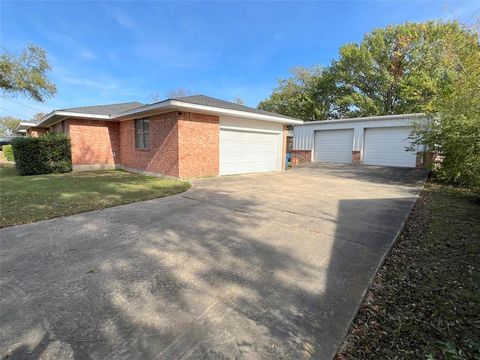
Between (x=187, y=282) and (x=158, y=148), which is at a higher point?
(x=158, y=148)

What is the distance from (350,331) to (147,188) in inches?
276

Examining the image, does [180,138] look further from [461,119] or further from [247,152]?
[461,119]

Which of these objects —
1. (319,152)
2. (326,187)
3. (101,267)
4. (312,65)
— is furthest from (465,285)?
(312,65)

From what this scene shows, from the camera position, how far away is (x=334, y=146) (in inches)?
688

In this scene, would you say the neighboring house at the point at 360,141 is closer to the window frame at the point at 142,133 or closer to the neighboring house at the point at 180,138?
the neighboring house at the point at 180,138

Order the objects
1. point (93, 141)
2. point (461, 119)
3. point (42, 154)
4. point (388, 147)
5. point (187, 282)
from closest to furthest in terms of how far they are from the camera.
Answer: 1. point (187, 282)
2. point (461, 119)
3. point (42, 154)
4. point (93, 141)
5. point (388, 147)

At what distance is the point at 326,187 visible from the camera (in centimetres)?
853

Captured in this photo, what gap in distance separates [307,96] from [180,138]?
67.8ft

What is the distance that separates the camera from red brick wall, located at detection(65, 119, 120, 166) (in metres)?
13.0

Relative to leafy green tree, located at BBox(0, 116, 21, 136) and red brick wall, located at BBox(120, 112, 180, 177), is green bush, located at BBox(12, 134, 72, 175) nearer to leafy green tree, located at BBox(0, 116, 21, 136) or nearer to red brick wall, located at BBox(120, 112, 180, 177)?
red brick wall, located at BBox(120, 112, 180, 177)

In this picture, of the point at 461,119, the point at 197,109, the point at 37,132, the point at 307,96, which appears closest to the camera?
the point at 461,119

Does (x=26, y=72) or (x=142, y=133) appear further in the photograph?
(x=26, y=72)

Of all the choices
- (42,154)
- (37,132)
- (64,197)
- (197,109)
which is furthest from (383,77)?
(37,132)

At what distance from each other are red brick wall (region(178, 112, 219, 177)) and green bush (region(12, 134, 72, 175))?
660cm
